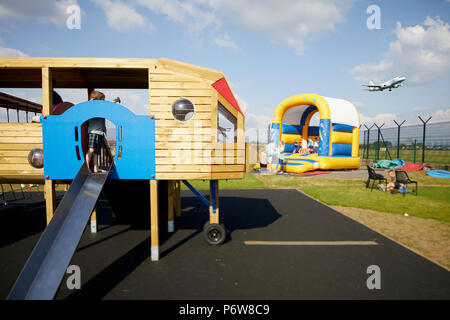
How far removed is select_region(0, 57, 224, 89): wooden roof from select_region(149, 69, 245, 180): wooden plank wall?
17 cm

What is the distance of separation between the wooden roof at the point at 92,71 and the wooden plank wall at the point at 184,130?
171 millimetres

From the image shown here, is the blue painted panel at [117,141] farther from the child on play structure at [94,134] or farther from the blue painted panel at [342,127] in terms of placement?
the blue painted panel at [342,127]

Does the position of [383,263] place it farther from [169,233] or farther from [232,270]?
[169,233]

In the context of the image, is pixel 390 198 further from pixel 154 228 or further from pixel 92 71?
pixel 92 71

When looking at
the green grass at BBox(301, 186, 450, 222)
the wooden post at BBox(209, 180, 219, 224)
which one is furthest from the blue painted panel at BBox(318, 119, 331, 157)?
the wooden post at BBox(209, 180, 219, 224)

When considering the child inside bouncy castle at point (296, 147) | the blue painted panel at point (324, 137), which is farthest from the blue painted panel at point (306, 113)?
the blue painted panel at point (324, 137)

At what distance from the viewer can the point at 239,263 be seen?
4.34 metres

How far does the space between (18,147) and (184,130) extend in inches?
127

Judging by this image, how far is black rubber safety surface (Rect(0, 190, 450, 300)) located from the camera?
3.45 meters

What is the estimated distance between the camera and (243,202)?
9.31m

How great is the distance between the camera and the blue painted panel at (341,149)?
17.2 metres

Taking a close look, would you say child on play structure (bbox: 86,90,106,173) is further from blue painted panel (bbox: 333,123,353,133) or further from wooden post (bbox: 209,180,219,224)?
blue painted panel (bbox: 333,123,353,133)
